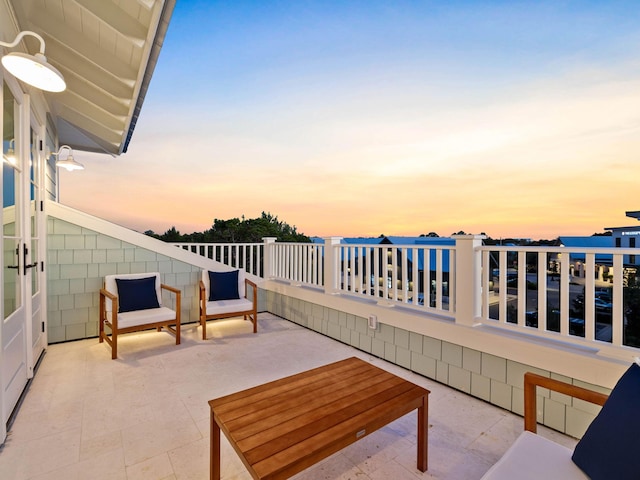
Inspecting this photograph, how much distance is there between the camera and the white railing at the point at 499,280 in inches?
85.2

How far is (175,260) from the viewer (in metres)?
4.98

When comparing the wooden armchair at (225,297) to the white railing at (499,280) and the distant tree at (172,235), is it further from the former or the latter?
the distant tree at (172,235)

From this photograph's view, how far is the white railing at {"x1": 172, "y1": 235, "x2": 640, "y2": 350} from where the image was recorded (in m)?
2.16

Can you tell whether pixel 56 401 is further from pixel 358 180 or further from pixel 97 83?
pixel 358 180

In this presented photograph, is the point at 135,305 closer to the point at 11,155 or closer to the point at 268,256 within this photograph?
the point at 11,155

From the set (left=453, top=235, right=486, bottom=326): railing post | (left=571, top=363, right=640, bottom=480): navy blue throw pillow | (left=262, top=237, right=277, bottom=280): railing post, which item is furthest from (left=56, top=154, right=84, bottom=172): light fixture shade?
(left=571, top=363, right=640, bottom=480): navy blue throw pillow

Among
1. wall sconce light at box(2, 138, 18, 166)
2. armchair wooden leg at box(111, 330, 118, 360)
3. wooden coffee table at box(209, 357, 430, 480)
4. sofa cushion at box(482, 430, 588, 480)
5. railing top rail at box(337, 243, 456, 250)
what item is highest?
wall sconce light at box(2, 138, 18, 166)

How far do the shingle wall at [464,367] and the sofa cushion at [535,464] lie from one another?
3.38 ft

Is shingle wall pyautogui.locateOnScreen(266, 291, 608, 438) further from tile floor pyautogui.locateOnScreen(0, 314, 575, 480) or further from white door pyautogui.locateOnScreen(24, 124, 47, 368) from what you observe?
white door pyautogui.locateOnScreen(24, 124, 47, 368)

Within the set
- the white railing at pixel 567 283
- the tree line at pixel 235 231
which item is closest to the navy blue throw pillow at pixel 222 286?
the white railing at pixel 567 283

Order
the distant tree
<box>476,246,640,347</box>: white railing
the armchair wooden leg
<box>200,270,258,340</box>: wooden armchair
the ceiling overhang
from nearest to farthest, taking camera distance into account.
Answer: <box>476,246,640,347</box>: white railing → the ceiling overhang → the armchair wooden leg → <box>200,270,258,340</box>: wooden armchair → the distant tree

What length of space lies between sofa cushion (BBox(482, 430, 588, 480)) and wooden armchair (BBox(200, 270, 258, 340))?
370 centimetres

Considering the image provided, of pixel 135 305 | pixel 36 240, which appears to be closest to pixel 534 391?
pixel 135 305

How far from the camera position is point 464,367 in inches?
110
